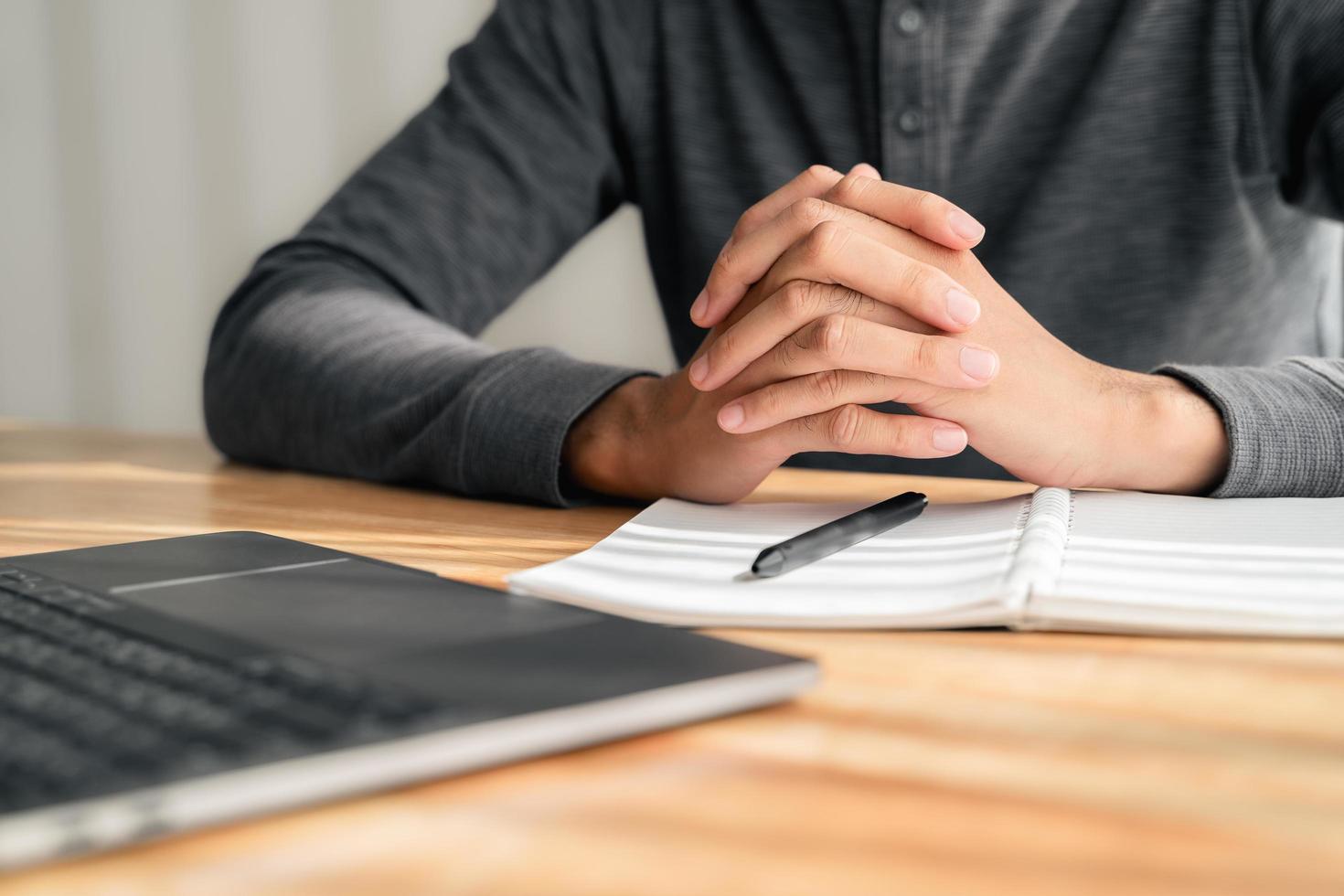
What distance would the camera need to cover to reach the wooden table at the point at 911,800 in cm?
28

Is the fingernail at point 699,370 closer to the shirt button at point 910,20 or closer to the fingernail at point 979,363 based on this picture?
the fingernail at point 979,363

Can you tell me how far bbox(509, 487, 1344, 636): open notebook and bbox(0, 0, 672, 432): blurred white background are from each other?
1.42 metres

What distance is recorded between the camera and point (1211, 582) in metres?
0.53

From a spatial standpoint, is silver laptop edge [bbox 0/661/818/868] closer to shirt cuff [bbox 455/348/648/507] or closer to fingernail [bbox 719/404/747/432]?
fingernail [bbox 719/404/747/432]

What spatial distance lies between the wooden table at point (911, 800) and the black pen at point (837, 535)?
0.07 m

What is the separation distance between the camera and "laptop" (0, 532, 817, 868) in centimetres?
29

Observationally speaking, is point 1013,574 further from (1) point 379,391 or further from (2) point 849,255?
(1) point 379,391

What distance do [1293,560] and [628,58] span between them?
3.47ft

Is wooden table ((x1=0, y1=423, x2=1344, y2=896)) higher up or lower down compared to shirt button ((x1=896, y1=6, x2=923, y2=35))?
lower down

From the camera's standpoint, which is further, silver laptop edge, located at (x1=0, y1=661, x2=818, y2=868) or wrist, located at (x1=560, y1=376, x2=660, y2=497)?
wrist, located at (x1=560, y1=376, x2=660, y2=497)

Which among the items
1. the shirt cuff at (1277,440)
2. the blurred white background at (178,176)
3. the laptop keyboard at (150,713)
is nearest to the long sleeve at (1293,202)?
the shirt cuff at (1277,440)

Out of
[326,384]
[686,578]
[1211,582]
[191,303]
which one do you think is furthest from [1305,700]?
[191,303]

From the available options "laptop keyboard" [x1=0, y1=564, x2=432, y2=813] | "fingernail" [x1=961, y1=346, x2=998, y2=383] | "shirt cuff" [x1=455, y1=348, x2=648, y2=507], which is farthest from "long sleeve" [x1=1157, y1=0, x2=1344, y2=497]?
"laptop keyboard" [x1=0, y1=564, x2=432, y2=813]

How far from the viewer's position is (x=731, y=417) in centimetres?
76
